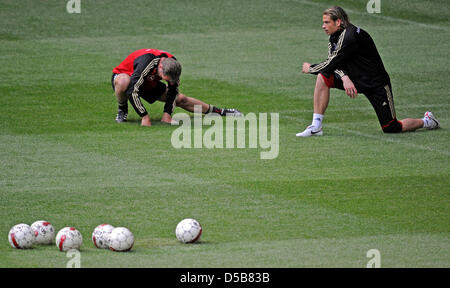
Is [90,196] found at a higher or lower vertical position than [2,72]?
lower

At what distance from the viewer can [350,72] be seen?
1323cm

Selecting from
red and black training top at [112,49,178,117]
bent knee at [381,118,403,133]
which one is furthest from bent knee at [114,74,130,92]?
bent knee at [381,118,403,133]

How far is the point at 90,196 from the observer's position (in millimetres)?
10094

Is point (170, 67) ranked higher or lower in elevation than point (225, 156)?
higher

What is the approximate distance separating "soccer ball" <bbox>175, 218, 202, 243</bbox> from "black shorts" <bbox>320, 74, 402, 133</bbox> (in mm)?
5142

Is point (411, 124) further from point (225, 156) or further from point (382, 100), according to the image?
point (225, 156)

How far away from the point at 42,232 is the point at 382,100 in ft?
20.6

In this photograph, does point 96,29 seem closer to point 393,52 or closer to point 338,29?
point 393,52

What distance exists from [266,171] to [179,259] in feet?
11.4

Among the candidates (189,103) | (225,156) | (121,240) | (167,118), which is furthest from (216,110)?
(121,240)

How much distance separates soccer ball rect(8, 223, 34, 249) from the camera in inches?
325

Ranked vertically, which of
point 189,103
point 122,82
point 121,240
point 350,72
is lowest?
point 121,240

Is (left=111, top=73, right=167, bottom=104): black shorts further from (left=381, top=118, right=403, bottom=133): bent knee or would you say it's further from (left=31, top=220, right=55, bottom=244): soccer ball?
(left=31, top=220, right=55, bottom=244): soccer ball

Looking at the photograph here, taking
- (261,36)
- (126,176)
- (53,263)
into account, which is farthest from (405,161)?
(261,36)
